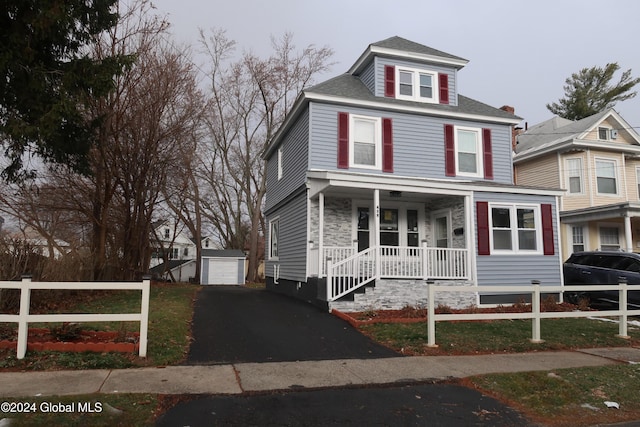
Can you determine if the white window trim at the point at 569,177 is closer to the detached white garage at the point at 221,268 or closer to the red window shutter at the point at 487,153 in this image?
the red window shutter at the point at 487,153

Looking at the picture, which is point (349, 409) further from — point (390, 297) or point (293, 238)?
point (293, 238)

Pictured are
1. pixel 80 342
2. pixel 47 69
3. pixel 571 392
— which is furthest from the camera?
pixel 47 69

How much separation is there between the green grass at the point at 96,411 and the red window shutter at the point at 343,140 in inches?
399

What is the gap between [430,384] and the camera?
5.85m

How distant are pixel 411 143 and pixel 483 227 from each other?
11.9 feet

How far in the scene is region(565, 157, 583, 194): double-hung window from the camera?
20484 millimetres

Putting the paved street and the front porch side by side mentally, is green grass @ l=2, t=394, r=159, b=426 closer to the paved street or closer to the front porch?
the paved street

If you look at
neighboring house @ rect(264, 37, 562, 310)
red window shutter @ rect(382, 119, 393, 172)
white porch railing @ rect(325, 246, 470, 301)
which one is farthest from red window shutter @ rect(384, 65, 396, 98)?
white porch railing @ rect(325, 246, 470, 301)

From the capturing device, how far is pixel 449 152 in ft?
50.3

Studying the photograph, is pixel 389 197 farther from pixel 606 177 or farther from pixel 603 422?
pixel 606 177

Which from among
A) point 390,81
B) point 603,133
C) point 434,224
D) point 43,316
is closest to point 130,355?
point 43,316

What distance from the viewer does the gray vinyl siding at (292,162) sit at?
14.5 meters

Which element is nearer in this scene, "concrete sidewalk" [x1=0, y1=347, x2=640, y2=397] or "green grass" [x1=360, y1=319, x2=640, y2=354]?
"concrete sidewalk" [x1=0, y1=347, x2=640, y2=397]

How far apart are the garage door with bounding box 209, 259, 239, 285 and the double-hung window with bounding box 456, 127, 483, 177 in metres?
19.5
